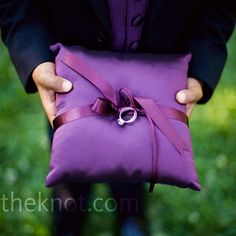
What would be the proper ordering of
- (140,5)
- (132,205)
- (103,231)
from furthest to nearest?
(103,231) → (132,205) → (140,5)

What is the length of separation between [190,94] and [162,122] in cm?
17

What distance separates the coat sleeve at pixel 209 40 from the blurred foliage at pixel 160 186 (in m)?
0.88

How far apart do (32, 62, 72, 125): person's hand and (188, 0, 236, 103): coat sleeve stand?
398 millimetres

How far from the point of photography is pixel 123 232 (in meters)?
2.26

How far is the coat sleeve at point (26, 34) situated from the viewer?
1.75 m

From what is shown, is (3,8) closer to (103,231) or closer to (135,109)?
(135,109)

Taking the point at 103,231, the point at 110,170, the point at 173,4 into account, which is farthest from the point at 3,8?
A: the point at 103,231

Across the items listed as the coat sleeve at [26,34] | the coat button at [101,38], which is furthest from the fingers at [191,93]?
the coat sleeve at [26,34]

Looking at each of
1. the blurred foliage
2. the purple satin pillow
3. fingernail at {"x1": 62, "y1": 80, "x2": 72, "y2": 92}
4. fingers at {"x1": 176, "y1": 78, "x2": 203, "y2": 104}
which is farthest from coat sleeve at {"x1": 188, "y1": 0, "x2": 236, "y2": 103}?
the blurred foliage

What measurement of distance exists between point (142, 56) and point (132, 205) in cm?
74

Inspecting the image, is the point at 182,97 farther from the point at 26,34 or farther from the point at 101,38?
the point at 26,34

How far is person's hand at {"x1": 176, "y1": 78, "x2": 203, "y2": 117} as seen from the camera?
1617 millimetres

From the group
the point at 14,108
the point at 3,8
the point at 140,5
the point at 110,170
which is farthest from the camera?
the point at 14,108

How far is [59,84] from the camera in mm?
1604
